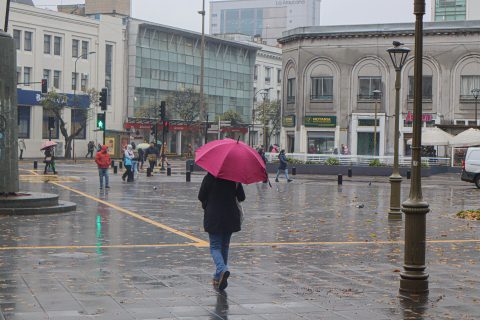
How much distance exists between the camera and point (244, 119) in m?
109

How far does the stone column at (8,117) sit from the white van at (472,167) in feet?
76.0

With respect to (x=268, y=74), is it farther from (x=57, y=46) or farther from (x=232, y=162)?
(x=232, y=162)

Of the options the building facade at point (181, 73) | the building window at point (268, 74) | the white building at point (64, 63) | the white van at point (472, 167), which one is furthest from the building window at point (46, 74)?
the white van at point (472, 167)

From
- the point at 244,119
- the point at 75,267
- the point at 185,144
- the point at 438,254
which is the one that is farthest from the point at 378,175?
the point at 244,119

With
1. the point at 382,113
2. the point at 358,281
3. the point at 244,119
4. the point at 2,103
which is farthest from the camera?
the point at 244,119

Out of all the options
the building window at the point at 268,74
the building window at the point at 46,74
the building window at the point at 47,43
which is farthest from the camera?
the building window at the point at 268,74

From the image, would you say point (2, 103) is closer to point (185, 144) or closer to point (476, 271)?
point (476, 271)

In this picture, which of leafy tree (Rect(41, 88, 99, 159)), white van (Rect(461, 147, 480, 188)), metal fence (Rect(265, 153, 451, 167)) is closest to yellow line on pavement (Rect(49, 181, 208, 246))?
white van (Rect(461, 147, 480, 188))

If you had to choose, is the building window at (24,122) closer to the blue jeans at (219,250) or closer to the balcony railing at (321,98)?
the balcony railing at (321,98)

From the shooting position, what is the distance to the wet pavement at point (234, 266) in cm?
876

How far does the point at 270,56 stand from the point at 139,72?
96.1 ft

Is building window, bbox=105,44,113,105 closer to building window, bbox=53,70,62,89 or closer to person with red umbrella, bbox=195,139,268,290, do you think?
building window, bbox=53,70,62,89

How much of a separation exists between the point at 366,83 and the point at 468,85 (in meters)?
7.05

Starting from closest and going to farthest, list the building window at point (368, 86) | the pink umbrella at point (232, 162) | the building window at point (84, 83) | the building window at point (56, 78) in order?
the pink umbrella at point (232, 162) → the building window at point (368, 86) → the building window at point (56, 78) → the building window at point (84, 83)
